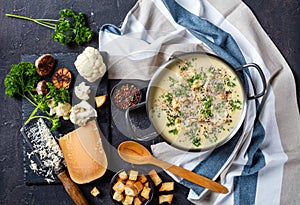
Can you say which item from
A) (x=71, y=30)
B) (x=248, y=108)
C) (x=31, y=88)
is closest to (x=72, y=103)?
(x=31, y=88)

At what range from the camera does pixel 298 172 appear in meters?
2.29

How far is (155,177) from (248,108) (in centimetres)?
52

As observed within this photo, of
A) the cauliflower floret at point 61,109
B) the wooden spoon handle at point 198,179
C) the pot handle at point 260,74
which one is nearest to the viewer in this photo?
the pot handle at point 260,74

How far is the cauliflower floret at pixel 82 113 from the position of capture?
2336 mm

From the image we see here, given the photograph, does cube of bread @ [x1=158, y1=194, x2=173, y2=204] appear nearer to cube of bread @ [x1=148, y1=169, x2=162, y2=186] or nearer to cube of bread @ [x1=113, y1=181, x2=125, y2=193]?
cube of bread @ [x1=148, y1=169, x2=162, y2=186]

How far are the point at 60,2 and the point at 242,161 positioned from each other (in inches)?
42.9

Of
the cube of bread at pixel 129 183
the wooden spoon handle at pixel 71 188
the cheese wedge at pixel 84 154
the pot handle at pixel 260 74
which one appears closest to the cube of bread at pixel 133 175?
the cube of bread at pixel 129 183

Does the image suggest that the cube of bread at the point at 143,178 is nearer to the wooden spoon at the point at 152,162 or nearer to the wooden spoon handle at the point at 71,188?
the wooden spoon at the point at 152,162

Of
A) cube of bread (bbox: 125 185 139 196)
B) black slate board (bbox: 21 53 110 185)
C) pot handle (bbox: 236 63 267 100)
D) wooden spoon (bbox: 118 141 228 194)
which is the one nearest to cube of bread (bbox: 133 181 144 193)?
cube of bread (bbox: 125 185 139 196)

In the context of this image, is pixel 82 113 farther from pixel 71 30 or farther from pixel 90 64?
pixel 71 30

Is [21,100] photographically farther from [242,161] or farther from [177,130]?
[242,161]

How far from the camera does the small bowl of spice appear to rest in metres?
2.33

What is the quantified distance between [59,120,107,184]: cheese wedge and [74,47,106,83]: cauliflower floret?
8.6 inches

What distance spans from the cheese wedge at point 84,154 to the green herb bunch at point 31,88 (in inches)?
3.9
